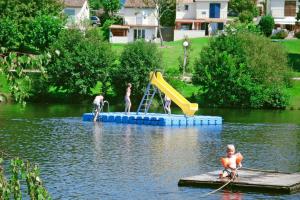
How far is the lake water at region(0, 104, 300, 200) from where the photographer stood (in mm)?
30000

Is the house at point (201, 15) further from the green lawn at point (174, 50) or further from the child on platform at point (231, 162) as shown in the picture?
the child on platform at point (231, 162)

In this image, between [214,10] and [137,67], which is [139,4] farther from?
[137,67]

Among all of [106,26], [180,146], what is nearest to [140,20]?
[106,26]

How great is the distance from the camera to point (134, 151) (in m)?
41.5

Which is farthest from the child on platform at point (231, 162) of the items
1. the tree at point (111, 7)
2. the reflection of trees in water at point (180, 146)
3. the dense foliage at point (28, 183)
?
the tree at point (111, 7)

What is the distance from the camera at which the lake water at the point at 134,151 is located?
3000 cm

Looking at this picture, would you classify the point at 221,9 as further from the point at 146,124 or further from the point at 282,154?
the point at 282,154

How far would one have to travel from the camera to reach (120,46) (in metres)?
117

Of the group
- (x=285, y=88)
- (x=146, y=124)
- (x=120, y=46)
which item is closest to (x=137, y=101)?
(x=285, y=88)

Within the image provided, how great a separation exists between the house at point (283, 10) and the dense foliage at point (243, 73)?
45.2m

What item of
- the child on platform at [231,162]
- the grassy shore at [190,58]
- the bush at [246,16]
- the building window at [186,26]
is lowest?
the grassy shore at [190,58]

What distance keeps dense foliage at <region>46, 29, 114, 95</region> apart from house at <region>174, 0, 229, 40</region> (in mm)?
44264

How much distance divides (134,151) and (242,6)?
94.7m

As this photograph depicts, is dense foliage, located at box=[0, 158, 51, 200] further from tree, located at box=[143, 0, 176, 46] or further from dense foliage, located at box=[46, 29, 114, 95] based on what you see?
tree, located at box=[143, 0, 176, 46]
